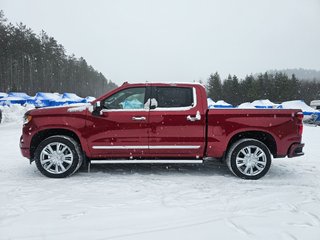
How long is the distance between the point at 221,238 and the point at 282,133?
309 centimetres

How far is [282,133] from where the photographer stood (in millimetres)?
5875

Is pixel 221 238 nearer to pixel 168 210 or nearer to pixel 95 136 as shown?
pixel 168 210

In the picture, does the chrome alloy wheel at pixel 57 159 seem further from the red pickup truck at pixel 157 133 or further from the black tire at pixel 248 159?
the black tire at pixel 248 159

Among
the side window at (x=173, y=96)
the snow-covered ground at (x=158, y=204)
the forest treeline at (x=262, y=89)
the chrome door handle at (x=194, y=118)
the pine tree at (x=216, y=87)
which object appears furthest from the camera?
the pine tree at (x=216, y=87)

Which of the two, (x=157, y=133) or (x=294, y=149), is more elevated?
(x=157, y=133)

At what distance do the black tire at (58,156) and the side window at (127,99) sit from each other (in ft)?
3.19

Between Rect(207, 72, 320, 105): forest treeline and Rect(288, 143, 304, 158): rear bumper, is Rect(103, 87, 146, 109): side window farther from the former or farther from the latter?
Rect(207, 72, 320, 105): forest treeline

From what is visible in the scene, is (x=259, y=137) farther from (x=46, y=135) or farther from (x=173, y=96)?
(x=46, y=135)

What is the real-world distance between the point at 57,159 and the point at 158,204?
2.38m

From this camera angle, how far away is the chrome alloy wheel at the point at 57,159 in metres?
5.88

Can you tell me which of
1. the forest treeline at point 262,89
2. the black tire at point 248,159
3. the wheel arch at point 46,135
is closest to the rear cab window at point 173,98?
the black tire at point 248,159

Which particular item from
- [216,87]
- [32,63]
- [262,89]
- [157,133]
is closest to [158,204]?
[157,133]

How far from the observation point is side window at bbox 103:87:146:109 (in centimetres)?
596

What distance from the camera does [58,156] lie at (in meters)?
5.90
